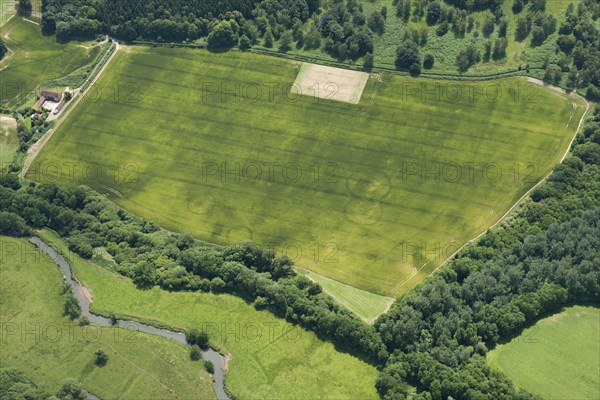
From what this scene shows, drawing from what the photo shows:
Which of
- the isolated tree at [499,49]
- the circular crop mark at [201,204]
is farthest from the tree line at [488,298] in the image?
the circular crop mark at [201,204]

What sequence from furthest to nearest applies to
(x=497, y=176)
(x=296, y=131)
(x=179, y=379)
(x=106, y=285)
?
(x=296, y=131) < (x=497, y=176) < (x=106, y=285) < (x=179, y=379)

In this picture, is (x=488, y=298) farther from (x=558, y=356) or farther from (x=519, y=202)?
(x=519, y=202)

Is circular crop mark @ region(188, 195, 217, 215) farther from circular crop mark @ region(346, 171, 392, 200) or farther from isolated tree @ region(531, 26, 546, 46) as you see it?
isolated tree @ region(531, 26, 546, 46)

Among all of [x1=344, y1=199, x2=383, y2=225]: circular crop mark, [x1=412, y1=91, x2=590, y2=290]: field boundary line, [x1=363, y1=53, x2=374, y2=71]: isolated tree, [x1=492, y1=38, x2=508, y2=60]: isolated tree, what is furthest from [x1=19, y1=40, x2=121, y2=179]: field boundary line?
[x1=492, y1=38, x2=508, y2=60]: isolated tree

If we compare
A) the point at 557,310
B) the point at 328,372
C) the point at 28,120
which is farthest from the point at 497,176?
the point at 28,120

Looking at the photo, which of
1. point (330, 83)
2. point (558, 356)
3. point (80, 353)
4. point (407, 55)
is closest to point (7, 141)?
point (80, 353)

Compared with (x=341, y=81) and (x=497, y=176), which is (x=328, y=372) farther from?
(x=341, y=81)
